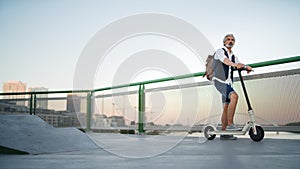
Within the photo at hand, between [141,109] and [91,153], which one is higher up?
[141,109]

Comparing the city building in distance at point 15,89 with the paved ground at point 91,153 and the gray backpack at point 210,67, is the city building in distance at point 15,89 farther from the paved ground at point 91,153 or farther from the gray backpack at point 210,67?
the gray backpack at point 210,67

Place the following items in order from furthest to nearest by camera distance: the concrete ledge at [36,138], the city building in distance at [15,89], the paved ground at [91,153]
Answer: the city building in distance at [15,89] < the concrete ledge at [36,138] < the paved ground at [91,153]

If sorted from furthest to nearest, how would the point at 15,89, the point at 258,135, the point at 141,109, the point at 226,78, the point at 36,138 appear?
the point at 15,89 < the point at 141,109 < the point at 226,78 < the point at 258,135 < the point at 36,138

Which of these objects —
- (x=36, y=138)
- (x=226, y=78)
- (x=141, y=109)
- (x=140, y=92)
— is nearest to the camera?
→ (x=36, y=138)

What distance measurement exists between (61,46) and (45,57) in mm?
735

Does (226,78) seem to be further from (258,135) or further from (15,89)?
(15,89)

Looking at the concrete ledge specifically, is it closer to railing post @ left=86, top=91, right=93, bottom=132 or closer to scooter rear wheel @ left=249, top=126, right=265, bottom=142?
scooter rear wheel @ left=249, top=126, right=265, bottom=142

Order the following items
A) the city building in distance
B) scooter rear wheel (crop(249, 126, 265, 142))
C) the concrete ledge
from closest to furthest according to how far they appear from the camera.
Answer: the concrete ledge → scooter rear wheel (crop(249, 126, 265, 142)) → the city building in distance

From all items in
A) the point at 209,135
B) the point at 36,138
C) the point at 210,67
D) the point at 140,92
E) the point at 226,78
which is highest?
the point at 210,67

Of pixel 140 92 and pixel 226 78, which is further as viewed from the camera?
pixel 140 92

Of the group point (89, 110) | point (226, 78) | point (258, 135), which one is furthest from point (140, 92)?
point (258, 135)

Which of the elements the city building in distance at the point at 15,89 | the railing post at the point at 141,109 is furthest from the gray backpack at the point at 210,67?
the city building in distance at the point at 15,89

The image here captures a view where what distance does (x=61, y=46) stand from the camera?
341 inches

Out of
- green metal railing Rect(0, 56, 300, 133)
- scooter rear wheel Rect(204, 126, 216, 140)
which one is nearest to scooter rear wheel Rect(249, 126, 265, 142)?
scooter rear wheel Rect(204, 126, 216, 140)
